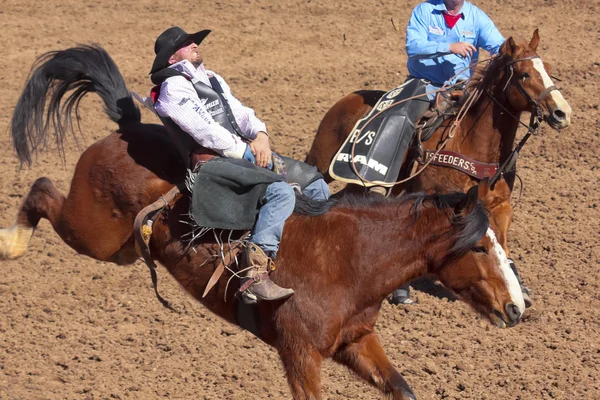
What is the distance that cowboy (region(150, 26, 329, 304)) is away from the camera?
14.7 feet

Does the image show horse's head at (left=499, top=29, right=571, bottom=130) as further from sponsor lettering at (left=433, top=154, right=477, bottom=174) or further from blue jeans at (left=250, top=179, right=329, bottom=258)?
blue jeans at (left=250, top=179, right=329, bottom=258)

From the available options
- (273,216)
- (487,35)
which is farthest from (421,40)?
(273,216)

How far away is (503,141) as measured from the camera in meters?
6.23

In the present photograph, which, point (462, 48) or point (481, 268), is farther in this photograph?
point (462, 48)

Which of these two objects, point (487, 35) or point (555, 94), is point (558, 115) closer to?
point (555, 94)

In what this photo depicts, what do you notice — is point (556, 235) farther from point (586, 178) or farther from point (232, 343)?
point (232, 343)

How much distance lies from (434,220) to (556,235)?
133 inches

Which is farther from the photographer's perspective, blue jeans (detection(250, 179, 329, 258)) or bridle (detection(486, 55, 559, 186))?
bridle (detection(486, 55, 559, 186))

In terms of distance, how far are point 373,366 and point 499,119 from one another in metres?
2.39

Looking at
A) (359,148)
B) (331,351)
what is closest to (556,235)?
(359,148)

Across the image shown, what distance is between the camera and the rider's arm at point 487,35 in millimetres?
6770

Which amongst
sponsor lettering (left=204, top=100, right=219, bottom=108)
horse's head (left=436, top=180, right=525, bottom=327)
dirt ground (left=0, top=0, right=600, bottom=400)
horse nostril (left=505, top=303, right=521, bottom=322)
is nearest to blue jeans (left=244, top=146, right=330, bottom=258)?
sponsor lettering (left=204, top=100, right=219, bottom=108)

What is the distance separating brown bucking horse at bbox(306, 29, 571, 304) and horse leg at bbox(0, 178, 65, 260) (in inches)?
88.4

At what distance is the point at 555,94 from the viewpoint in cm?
590
